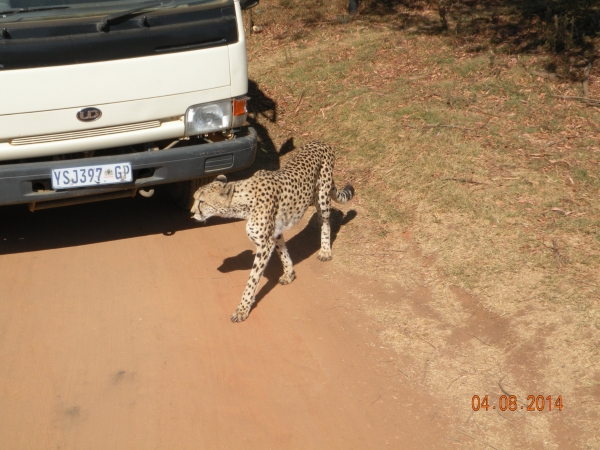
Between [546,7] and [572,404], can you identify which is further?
[546,7]

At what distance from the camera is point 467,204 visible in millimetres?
6500

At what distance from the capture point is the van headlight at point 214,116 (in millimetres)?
5875

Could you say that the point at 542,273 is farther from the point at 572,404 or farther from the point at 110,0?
the point at 110,0

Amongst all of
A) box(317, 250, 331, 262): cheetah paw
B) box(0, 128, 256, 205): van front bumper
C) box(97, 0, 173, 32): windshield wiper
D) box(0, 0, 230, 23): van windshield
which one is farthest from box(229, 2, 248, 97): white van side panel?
box(317, 250, 331, 262): cheetah paw

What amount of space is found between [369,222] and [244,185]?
1617 mm

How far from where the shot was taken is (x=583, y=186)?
651cm

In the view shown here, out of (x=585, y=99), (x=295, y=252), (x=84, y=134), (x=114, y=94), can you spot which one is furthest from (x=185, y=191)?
(x=585, y=99)

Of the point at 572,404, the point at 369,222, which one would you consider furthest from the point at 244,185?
the point at 572,404

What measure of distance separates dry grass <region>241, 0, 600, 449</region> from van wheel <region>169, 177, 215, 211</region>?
4.56 ft

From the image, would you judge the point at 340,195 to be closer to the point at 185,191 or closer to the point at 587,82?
the point at 185,191

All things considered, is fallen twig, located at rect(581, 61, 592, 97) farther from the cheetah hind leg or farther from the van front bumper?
the cheetah hind leg

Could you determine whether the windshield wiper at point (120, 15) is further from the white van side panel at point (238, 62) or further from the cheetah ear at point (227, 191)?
the cheetah ear at point (227, 191)

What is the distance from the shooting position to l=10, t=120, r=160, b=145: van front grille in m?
5.51
